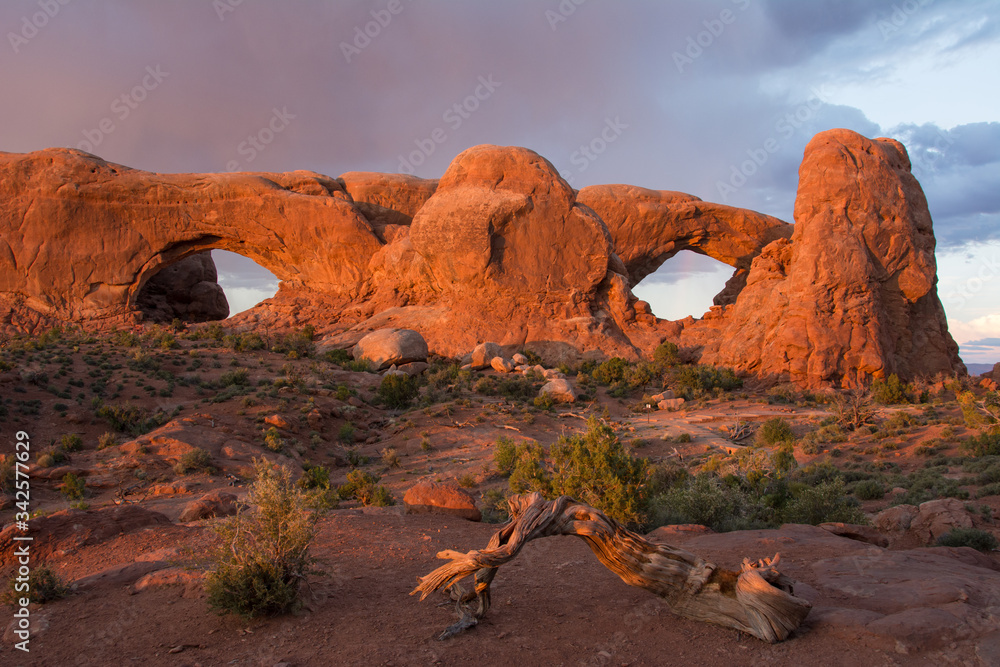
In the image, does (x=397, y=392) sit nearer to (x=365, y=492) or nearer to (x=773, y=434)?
(x=365, y=492)

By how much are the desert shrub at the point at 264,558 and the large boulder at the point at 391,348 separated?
1933 cm

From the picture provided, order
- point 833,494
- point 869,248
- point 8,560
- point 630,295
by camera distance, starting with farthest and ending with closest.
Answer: point 630,295
point 869,248
point 833,494
point 8,560

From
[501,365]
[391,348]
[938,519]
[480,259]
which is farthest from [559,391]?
[938,519]

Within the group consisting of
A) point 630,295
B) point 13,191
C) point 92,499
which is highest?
point 13,191

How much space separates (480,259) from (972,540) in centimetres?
2228

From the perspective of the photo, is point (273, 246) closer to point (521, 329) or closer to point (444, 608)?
point (521, 329)

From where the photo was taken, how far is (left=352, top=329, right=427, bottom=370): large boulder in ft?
80.1

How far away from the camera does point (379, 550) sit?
21.8 feet

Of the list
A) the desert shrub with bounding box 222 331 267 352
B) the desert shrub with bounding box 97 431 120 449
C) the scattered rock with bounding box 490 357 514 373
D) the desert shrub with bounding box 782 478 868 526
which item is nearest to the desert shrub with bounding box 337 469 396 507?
the desert shrub with bounding box 782 478 868 526

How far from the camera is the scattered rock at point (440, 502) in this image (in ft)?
27.9

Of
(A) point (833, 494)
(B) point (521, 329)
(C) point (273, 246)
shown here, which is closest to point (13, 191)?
(C) point (273, 246)

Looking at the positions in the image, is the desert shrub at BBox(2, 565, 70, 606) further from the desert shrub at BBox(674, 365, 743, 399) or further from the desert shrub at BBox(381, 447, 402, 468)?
the desert shrub at BBox(674, 365, 743, 399)

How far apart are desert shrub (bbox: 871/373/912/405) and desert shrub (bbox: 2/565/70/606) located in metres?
20.7

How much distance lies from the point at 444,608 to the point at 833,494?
650 centimetres
